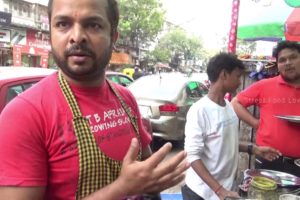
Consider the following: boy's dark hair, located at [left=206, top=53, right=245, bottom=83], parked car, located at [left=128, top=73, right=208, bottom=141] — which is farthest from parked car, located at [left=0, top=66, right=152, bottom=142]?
parked car, located at [left=128, top=73, right=208, bottom=141]

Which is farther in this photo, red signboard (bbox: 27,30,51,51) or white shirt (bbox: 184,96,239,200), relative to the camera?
red signboard (bbox: 27,30,51,51)

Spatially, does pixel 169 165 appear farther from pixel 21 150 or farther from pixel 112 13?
pixel 112 13

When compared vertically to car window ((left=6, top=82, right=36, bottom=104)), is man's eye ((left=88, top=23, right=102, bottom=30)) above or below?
above

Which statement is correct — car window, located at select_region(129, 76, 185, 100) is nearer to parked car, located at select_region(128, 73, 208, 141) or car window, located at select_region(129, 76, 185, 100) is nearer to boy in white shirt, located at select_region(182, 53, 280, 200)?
parked car, located at select_region(128, 73, 208, 141)

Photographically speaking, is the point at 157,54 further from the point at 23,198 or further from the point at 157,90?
the point at 23,198

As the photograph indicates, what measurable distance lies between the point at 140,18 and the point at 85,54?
32422mm

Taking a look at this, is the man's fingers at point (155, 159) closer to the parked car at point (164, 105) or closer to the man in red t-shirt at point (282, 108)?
the man in red t-shirt at point (282, 108)

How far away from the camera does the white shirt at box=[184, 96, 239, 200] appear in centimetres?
257

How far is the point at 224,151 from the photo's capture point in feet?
8.57

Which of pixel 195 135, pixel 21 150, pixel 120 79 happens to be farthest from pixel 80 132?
pixel 120 79

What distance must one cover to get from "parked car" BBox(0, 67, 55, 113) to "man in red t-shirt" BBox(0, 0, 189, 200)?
2.64 meters

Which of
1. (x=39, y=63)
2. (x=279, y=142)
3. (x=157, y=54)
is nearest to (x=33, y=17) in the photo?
(x=39, y=63)

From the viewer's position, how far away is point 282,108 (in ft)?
11.3

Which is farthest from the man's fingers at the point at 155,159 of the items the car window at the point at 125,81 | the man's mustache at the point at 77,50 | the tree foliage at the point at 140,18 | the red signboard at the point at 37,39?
the tree foliage at the point at 140,18
